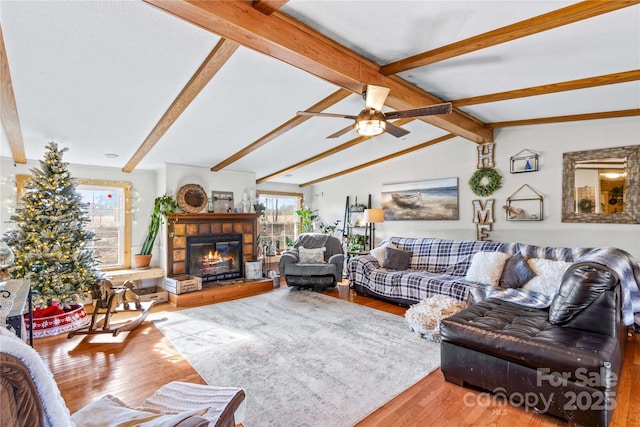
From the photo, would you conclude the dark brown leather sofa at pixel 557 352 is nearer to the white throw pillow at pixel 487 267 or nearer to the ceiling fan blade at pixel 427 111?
the white throw pillow at pixel 487 267

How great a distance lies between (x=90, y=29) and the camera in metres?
2.17

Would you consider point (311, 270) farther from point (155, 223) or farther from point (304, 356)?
point (155, 223)

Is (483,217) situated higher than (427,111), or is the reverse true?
(427,111)

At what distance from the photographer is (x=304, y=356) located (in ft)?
9.62

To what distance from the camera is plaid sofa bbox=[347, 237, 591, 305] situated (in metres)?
3.87

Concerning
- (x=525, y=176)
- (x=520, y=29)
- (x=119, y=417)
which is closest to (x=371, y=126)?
(x=520, y=29)

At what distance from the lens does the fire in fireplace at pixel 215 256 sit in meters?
5.49

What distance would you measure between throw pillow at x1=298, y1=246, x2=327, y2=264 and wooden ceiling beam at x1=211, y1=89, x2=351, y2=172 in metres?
2.10

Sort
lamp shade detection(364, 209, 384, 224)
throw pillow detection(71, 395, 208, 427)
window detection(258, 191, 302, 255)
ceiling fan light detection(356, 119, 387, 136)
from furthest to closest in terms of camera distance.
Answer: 1. window detection(258, 191, 302, 255)
2. lamp shade detection(364, 209, 384, 224)
3. ceiling fan light detection(356, 119, 387, 136)
4. throw pillow detection(71, 395, 208, 427)

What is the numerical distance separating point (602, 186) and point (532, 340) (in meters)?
3.17

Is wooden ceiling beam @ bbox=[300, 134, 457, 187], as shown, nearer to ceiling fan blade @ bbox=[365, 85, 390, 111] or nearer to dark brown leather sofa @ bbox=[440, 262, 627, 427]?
ceiling fan blade @ bbox=[365, 85, 390, 111]

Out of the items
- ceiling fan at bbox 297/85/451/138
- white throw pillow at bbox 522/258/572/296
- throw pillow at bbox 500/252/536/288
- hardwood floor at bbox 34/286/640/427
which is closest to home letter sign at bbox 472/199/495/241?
throw pillow at bbox 500/252/536/288

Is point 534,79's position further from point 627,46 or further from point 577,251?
point 577,251

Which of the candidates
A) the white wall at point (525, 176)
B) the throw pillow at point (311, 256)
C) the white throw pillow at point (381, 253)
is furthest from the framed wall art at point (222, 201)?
the white wall at point (525, 176)
